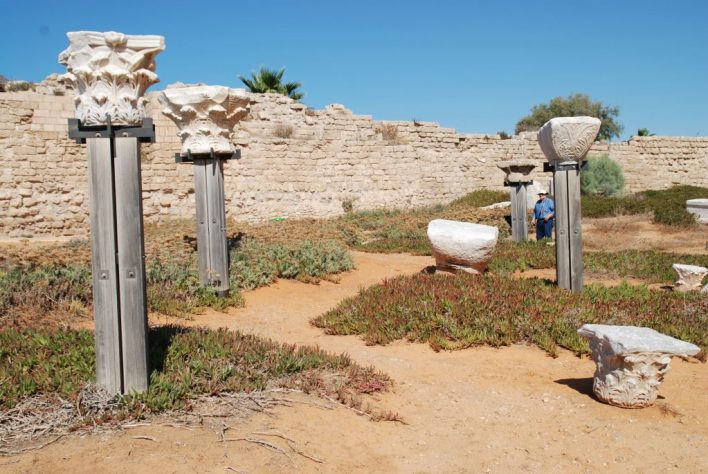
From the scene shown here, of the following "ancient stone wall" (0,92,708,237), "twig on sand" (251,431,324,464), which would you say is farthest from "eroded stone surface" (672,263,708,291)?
"ancient stone wall" (0,92,708,237)

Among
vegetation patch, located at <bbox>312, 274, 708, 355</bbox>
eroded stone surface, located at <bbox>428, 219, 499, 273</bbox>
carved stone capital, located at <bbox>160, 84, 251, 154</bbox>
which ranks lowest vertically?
vegetation patch, located at <bbox>312, 274, 708, 355</bbox>

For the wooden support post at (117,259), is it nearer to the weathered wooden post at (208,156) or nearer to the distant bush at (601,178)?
the weathered wooden post at (208,156)

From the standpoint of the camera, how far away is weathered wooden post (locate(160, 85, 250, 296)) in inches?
351

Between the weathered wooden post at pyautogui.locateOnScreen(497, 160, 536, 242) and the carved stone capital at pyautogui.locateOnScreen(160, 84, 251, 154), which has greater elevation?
the carved stone capital at pyautogui.locateOnScreen(160, 84, 251, 154)

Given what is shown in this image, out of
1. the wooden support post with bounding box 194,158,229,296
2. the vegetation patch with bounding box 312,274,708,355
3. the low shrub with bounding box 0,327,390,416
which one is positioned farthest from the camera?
the wooden support post with bounding box 194,158,229,296

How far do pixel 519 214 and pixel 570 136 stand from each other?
6553 mm

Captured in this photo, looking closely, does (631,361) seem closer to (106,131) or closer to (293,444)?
(293,444)

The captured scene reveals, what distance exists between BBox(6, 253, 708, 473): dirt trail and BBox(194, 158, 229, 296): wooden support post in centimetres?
338

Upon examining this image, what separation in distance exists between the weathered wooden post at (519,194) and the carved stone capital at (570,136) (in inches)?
242

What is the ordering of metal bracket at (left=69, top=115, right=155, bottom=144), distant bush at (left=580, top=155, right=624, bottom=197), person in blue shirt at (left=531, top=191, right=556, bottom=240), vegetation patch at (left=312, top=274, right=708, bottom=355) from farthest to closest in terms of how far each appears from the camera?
distant bush at (left=580, top=155, right=624, bottom=197) → person in blue shirt at (left=531, top=191, right=556, bottom=240) → vegetation patch at (left=312, top=274, right=708, bottom=355) → metal bracket at (left=69, top=115, right=155, bottom=144)

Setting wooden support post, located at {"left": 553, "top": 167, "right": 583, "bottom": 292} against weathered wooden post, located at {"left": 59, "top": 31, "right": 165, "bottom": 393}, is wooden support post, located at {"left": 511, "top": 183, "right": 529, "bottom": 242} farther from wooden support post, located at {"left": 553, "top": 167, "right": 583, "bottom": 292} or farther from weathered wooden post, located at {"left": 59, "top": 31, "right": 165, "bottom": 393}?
weathered wooden post, located at {"left": 59, "top": 31, "right": 165, "bottom": 393}

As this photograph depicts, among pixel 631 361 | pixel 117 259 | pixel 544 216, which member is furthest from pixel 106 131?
pixel 544 216

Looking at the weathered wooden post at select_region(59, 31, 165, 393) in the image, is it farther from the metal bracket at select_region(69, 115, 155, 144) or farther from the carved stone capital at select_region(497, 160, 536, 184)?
the carved stone capital at select_region(497, 160, 536, 184)

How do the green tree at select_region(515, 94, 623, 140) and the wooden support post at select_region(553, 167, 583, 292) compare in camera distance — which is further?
the green tree at select_region(515, 94, 623, 140)
